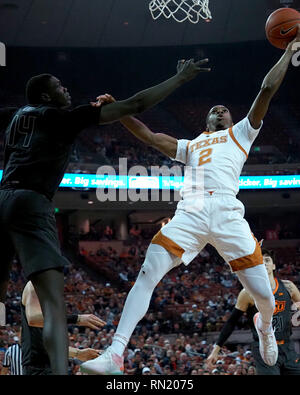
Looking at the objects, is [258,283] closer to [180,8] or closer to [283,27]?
[283,27]

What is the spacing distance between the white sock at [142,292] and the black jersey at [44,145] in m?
1.17

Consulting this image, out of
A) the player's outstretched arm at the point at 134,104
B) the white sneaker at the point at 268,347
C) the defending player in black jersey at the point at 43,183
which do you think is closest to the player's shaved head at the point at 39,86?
the defending player in black jersey at the point at 43,183

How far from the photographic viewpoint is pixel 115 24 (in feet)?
78.6

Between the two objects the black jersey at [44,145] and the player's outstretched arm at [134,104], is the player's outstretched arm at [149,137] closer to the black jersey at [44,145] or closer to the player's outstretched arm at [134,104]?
the player's outstretched arm at [134,104]

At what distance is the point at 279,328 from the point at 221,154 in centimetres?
189

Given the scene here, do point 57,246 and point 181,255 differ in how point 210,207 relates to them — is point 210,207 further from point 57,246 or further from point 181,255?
point 57,246

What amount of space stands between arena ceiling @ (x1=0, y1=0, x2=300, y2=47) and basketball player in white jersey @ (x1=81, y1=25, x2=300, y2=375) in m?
17.5

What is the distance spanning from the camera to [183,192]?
15.9ft

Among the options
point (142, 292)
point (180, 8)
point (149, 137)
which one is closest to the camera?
point (142, 292)

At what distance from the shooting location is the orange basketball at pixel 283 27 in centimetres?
515

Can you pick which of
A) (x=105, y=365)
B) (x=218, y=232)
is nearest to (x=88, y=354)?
(x=105, y=365)

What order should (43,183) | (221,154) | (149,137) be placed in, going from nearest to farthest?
(43,183) → (221,154) → (149,137)
